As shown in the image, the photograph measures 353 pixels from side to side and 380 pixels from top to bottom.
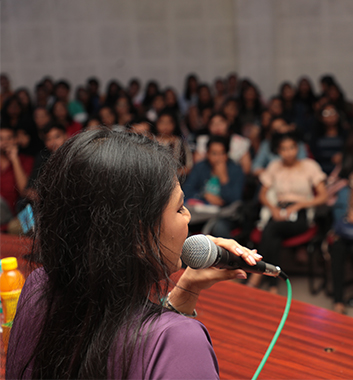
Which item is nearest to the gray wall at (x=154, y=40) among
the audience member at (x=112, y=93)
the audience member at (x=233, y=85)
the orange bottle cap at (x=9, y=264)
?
the audience member at (x=233, y=85)

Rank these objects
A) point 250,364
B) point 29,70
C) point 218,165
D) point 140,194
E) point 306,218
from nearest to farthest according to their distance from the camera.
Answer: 1. point 140,194
2. point 250,364
3. point 306,218
4. point 218,165
5. point 29,70

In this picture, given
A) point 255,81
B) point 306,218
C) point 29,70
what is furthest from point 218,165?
point 29,70

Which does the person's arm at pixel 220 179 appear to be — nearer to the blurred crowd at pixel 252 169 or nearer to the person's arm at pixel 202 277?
the blurred crowd at pixel 252 169

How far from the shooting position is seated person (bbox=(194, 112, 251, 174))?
4.30 metres

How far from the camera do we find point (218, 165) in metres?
3.65

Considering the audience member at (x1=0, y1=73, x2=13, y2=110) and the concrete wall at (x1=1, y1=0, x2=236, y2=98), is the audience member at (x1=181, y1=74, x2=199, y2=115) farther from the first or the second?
the audience member at (x1=0, y1=73, x2=13, y2=110)

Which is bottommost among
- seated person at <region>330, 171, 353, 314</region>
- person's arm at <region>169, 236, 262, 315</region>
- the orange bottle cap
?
seated person at <region>330, 171, 353, 314</region>

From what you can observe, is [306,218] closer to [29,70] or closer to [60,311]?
[60,311]

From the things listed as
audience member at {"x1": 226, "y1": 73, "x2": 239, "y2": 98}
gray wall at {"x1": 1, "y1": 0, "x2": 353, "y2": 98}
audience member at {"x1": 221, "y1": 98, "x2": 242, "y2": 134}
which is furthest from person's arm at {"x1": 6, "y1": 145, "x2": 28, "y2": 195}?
gray wall at {"x1": 1, "y1": 0, "x2": 353, "y2": 98}

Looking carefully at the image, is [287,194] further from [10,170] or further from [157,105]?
[157,105]

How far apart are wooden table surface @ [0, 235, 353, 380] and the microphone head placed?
0.44 metres

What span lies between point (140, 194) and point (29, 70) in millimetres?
8308

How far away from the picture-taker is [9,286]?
1319 millimetres

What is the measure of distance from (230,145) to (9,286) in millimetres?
3220
